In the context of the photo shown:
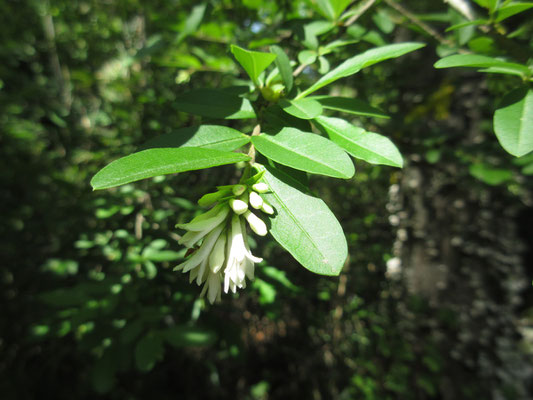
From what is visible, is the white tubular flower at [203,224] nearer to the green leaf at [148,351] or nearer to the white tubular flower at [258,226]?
the white tubular flower at [258,226]

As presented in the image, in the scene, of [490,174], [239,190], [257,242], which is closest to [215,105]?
[239,190]

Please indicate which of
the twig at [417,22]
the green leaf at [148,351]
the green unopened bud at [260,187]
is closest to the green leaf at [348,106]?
the green unopened bud at [260,187]

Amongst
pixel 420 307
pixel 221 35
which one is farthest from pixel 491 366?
pixel 221 35

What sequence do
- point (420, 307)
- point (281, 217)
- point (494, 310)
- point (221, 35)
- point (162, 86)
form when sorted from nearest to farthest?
1. point (281, 217)
2. point (221, 35)
3. point (162, 86)
4. point (420, 307)
5. point (494, 310)

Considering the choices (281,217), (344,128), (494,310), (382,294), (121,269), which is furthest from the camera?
(494,310)

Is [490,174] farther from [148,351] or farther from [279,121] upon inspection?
[148,351]

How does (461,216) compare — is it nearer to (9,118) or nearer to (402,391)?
(402,391)

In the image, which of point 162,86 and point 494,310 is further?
point 494,310
